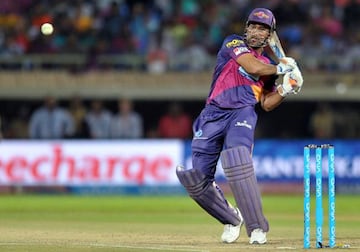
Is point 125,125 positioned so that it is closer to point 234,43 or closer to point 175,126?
point 175,126

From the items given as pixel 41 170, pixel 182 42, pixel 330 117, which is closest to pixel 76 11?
pixel 182 42

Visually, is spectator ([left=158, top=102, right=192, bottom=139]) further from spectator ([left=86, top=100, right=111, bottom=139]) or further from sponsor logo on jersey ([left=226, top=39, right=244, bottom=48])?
sponsor logo on jersey ([left=226, top=39, right=244, bottom=48])

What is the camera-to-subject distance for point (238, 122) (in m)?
10.3

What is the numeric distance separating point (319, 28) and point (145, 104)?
A: 4434mm

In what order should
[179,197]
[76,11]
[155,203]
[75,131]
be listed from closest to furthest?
[155,203] < [179,197] < [75,131] < [76,11]

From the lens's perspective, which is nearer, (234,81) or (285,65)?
(285,65)

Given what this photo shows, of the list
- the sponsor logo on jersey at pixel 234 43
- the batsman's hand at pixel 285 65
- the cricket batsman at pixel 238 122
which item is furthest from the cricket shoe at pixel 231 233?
the sponsor logo on jersey at pixel 234 43

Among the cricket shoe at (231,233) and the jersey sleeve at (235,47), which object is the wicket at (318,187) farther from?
the jersey sleeve at (235,47)

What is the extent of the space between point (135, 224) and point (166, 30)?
36.5ft

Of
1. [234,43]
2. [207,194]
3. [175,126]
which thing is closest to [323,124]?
[175,126]

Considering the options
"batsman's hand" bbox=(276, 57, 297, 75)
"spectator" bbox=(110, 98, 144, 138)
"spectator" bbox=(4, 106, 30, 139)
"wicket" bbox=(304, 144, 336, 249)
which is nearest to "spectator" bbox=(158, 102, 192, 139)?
"spectator" bbox=(110, 98, 144, 138)

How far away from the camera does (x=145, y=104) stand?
2592 centimetres

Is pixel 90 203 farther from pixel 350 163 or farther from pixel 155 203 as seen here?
pixel 350 163

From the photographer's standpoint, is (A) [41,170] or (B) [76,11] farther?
(B) [76,11]
